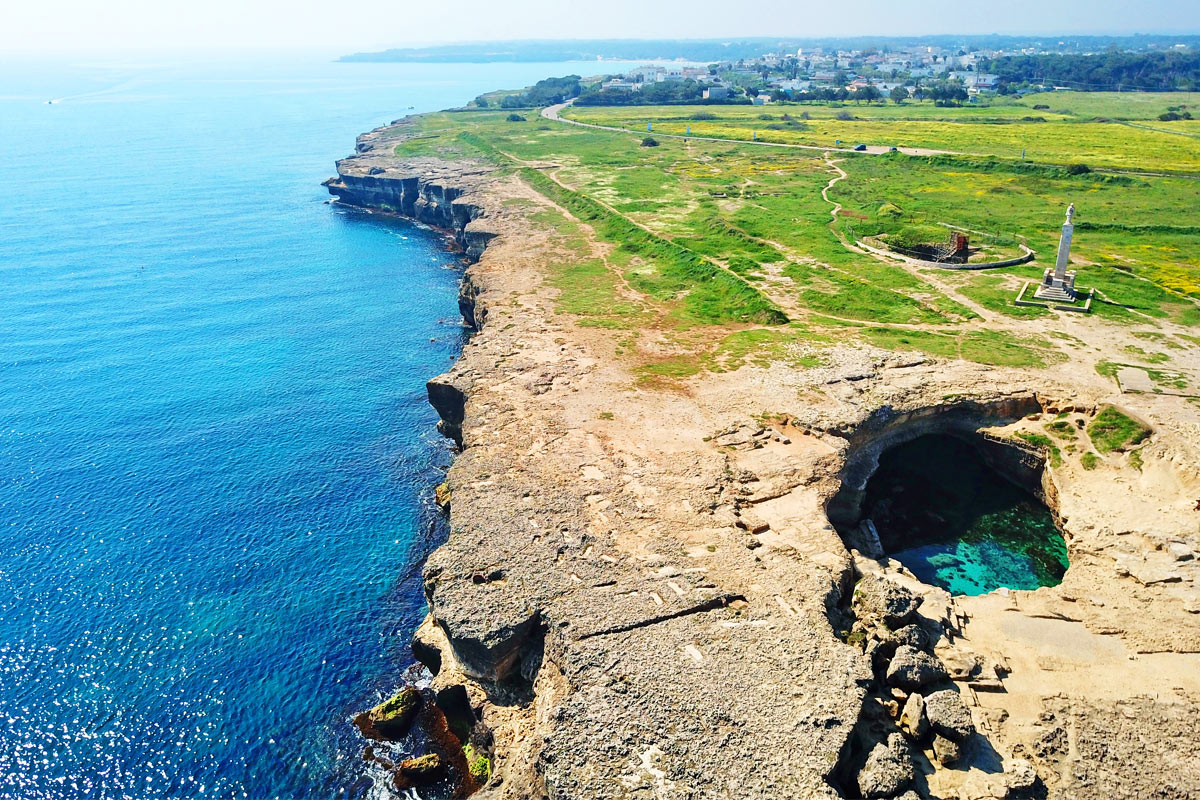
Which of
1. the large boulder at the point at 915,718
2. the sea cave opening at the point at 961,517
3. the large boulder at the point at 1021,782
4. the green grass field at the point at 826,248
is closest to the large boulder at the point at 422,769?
the large boulder at the point at 915,718

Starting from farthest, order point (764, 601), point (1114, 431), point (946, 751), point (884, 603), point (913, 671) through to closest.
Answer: point (1114, 431), point (884, 603), point (764, 601), point (913, 671), point (946, 751)

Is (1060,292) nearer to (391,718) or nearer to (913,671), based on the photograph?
(913,671)

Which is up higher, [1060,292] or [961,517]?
[1060,292]

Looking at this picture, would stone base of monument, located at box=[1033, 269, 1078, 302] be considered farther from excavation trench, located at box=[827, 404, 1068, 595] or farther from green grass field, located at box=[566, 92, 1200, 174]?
green grass field, located at box=[566, 92, 1200, 174]

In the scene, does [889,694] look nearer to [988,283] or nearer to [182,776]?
[182,776]

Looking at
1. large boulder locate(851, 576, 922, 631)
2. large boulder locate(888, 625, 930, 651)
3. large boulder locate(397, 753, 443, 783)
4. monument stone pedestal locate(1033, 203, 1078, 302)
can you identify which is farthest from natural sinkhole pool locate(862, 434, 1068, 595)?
large boulder locate(397, 753, 443, 783)

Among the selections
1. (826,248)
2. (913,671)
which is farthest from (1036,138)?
(913,671)
